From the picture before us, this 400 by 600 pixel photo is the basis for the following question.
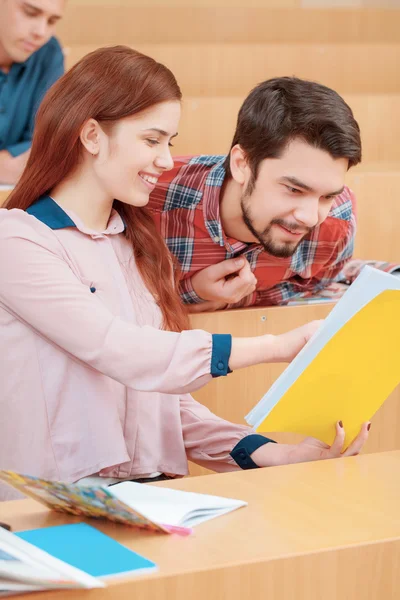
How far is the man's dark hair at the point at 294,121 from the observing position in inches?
49.1

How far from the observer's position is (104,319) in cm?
99

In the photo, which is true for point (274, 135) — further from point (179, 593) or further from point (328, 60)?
point (328, 60)

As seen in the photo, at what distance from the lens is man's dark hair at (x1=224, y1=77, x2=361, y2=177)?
125 cm

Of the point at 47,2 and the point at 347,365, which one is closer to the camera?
the point at 347,365

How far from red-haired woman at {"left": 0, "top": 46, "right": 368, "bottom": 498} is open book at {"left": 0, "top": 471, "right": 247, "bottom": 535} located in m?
0.16

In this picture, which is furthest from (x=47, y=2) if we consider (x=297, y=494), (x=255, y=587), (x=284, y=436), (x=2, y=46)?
(x=255, y=587)

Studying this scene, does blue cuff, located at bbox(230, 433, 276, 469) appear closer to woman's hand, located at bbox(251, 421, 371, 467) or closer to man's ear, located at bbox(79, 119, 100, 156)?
woman's hand, located at bbox(251, 421, 371, 467)

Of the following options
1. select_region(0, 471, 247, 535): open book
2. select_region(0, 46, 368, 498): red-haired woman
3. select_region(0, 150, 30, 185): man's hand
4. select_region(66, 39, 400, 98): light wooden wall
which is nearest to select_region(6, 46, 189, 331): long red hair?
select_region(0, 46, 368, 498): red-haired woman

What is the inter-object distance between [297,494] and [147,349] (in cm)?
22

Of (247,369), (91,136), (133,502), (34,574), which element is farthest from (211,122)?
(34,574)

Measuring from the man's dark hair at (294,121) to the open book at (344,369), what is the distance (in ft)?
1.24

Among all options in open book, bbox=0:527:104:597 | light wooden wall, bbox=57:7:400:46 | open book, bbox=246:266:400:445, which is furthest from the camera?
light wooden wall, bbox=57:7:400:46

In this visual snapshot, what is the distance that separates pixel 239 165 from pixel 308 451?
463 mm

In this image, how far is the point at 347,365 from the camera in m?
0.93
